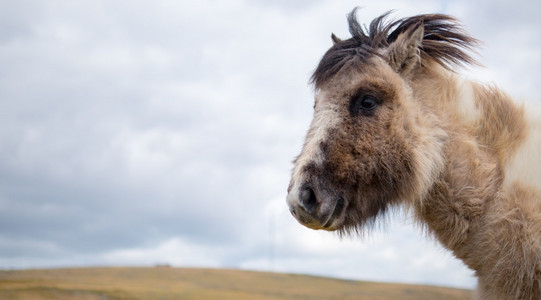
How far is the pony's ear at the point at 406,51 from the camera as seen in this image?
5.20 m

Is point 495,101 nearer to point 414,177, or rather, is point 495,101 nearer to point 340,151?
point 414,177

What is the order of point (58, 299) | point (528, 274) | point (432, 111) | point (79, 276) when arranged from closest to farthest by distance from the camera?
point (528, 274), point (432, 111), point (58, 299), point (79, 276)

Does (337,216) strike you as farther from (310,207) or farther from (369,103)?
(369,103)

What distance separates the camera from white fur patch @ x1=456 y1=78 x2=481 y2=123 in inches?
198

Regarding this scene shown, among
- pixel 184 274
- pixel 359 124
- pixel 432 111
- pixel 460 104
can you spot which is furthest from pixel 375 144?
pixel 184 274

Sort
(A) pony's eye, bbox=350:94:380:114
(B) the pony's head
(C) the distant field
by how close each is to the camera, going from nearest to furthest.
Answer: (B) the pony's head, (A) pony's eye, bbox=350:94:380:114, (C) the distant field

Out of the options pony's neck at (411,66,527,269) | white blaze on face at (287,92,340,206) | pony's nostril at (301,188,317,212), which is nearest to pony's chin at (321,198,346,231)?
pony's nostril at (301,188,317,212)

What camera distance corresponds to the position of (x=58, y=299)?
692 inches

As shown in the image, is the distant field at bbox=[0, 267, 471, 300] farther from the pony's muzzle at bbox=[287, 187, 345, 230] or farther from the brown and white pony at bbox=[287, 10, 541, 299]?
the brown and white pony at bbox=[287, 10, 541, 299]

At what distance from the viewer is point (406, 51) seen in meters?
5.22

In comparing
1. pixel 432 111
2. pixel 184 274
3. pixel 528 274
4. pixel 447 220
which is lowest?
pixel 184 274

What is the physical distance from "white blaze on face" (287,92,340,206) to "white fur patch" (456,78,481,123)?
1346 mm

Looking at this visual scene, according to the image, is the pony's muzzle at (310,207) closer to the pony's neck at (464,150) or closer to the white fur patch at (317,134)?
the white fur patch at (317,134)

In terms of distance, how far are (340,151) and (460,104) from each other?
1487 mm
